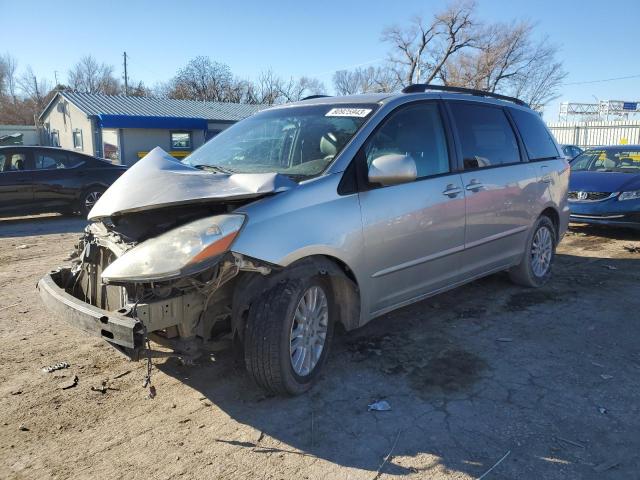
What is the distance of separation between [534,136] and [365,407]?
12.8ft

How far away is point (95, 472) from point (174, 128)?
27.9m

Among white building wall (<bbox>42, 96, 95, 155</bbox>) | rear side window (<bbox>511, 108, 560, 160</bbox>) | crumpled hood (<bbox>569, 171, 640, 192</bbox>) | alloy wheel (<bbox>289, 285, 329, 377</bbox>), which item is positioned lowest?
alloy wheel (<bbox>289, 285, 329, 377</bbox>)

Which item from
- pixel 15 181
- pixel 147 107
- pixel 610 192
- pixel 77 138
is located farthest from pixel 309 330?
pixel 77 138

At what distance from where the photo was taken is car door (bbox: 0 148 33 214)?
10102 millimetres

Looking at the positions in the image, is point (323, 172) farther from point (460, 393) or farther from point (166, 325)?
point (460, 393)

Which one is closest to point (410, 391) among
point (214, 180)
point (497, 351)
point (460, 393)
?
point (460, 393)

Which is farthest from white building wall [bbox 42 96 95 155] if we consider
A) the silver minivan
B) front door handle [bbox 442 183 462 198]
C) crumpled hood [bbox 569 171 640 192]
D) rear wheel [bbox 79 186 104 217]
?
front door handle [bbox 442 183 462 198]

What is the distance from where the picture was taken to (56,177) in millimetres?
10656

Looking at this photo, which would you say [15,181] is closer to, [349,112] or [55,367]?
[55,367]

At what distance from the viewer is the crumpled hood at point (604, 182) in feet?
28.3

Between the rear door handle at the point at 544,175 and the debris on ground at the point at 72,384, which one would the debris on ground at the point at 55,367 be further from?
the rear door handle at the point at 544,175

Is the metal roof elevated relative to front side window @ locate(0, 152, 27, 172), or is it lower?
elevated

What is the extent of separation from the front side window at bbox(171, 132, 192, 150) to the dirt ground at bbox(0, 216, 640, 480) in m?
25.5

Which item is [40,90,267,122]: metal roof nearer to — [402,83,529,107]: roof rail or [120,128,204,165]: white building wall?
[120,128,204,165]: white building wall
